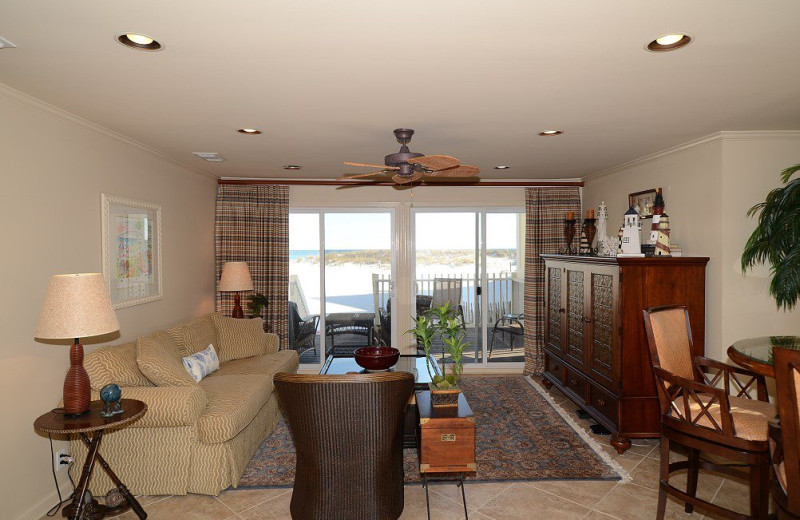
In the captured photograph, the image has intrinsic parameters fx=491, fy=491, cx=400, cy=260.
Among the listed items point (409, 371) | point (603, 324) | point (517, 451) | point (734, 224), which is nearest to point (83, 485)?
point (409, 371)

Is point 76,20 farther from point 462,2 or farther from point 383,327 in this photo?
point 383,327

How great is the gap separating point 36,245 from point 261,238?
10.2 ft

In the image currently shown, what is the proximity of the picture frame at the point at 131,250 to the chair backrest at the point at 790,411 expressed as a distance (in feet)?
12.8

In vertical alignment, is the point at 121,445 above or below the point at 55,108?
below

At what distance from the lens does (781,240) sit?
330cm

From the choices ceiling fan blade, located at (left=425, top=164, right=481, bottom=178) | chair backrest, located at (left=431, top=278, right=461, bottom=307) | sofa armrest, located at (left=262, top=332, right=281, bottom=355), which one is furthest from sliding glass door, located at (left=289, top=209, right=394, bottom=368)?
ceiling fan blade, located at (left=425, top=164, right=481, bottom=178)

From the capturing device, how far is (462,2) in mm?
1669

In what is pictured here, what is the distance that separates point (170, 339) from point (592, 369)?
3564mm

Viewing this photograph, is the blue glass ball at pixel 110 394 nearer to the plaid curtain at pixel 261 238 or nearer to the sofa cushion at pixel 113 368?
the sofa cushion at pixel 113 368

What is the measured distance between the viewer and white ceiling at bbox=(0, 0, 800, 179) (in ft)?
5.74

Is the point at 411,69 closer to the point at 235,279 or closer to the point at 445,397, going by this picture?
the point at 445,397

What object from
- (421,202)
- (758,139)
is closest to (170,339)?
(421,202)

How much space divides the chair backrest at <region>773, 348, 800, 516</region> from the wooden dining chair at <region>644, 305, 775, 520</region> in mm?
530

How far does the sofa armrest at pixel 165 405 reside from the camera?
3016 millimetres
